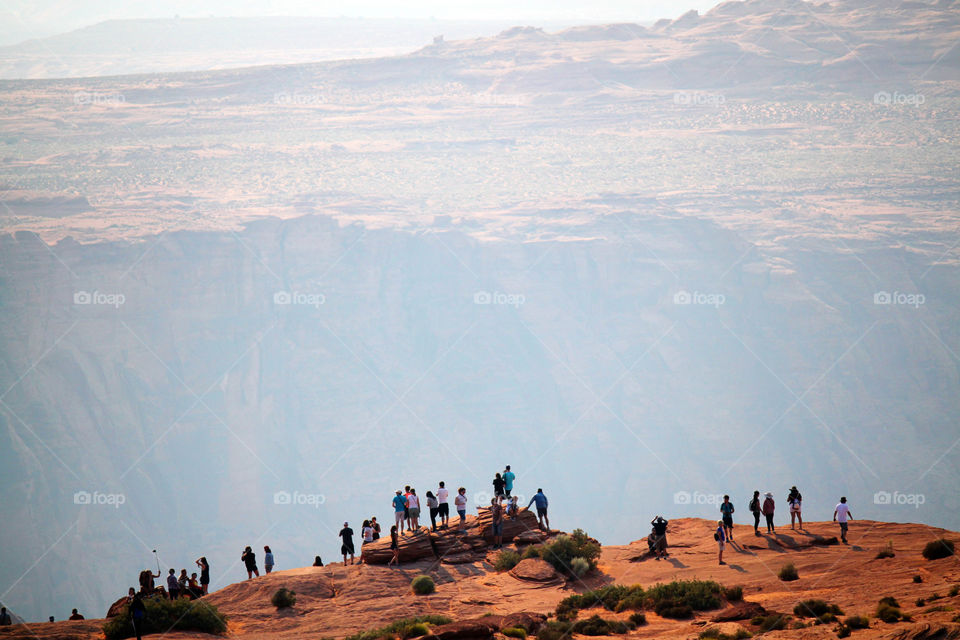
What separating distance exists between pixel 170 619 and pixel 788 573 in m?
19.1

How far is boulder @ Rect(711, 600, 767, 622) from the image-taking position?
24750 millimetres

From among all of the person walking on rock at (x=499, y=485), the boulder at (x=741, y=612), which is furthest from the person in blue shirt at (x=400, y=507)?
the boulder at (x=741, y=612)

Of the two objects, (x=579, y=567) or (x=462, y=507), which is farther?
(x=462, y=507)

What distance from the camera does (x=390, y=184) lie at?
182625 millimetres

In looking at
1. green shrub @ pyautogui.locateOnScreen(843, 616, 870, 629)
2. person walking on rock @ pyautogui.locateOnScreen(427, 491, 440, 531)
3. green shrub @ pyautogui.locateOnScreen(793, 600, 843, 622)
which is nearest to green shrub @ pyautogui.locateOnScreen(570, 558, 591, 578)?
person walking on rock @ pyautogui.locateOnScreen(427, 491, 440, 531)

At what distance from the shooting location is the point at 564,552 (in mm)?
32250

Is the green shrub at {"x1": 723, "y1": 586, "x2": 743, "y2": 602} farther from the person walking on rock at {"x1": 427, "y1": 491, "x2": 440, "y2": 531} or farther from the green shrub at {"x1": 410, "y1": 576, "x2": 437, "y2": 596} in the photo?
the person walking on rock at {"x1": 427, "y1": 491, "x2": 440, "y2": 531}

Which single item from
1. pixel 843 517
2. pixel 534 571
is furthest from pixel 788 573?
pixel 534 571

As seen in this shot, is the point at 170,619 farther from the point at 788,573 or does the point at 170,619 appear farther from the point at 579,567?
the point at 788,573

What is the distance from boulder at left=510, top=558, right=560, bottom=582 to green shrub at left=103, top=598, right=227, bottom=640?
32.5ft

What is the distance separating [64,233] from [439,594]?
11875 cm

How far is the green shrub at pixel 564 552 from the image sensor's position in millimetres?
31766

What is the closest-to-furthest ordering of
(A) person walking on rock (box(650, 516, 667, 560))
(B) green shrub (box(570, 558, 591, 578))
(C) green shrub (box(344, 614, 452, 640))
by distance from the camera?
(C) green shrub (box(344, 614, 452, 640)) → (B) green shrub (box(570, 558, 591, 578)) → (A) person walking on rock (box(650, 516, 667, 560))

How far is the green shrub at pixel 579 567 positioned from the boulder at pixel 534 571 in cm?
62
